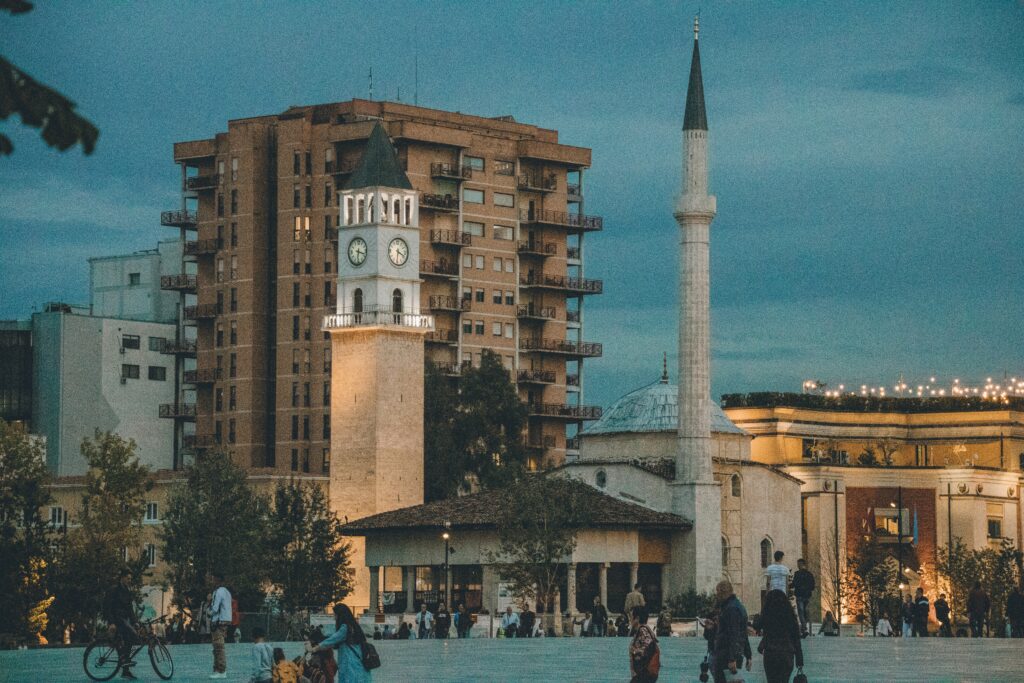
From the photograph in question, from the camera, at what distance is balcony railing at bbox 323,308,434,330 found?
87000 mm

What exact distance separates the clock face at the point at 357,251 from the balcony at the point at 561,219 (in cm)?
2650

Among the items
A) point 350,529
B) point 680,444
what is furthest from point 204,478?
point 680,444

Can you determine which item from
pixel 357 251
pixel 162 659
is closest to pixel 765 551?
pixel 357 251

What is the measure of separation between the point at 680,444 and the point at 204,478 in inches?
748

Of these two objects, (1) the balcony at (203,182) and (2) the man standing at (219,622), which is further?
(1) the balcony at (203,182)

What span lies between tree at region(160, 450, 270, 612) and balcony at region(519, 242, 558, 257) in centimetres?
3816

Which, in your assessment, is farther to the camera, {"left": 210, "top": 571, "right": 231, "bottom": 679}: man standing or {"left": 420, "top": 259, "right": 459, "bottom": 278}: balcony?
{"left": 420, "top": 259, "right": 459, "bottom": 278}: balcony

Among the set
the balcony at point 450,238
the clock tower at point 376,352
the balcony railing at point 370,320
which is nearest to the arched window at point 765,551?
the clock tower at point 376,352

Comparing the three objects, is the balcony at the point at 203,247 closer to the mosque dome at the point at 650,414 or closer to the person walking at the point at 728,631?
the mosque dome at the point at 650,414

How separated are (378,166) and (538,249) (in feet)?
89.6

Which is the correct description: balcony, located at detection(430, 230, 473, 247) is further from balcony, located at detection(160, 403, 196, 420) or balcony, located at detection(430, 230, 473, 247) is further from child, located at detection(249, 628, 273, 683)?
child, located at detection(249, 628, 273, 683)

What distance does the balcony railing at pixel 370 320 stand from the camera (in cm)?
8700

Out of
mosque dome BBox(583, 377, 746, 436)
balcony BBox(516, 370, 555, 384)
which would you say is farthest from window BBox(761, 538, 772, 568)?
balcony BBox(516, 370, 555, 384)

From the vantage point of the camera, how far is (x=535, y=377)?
374ft
